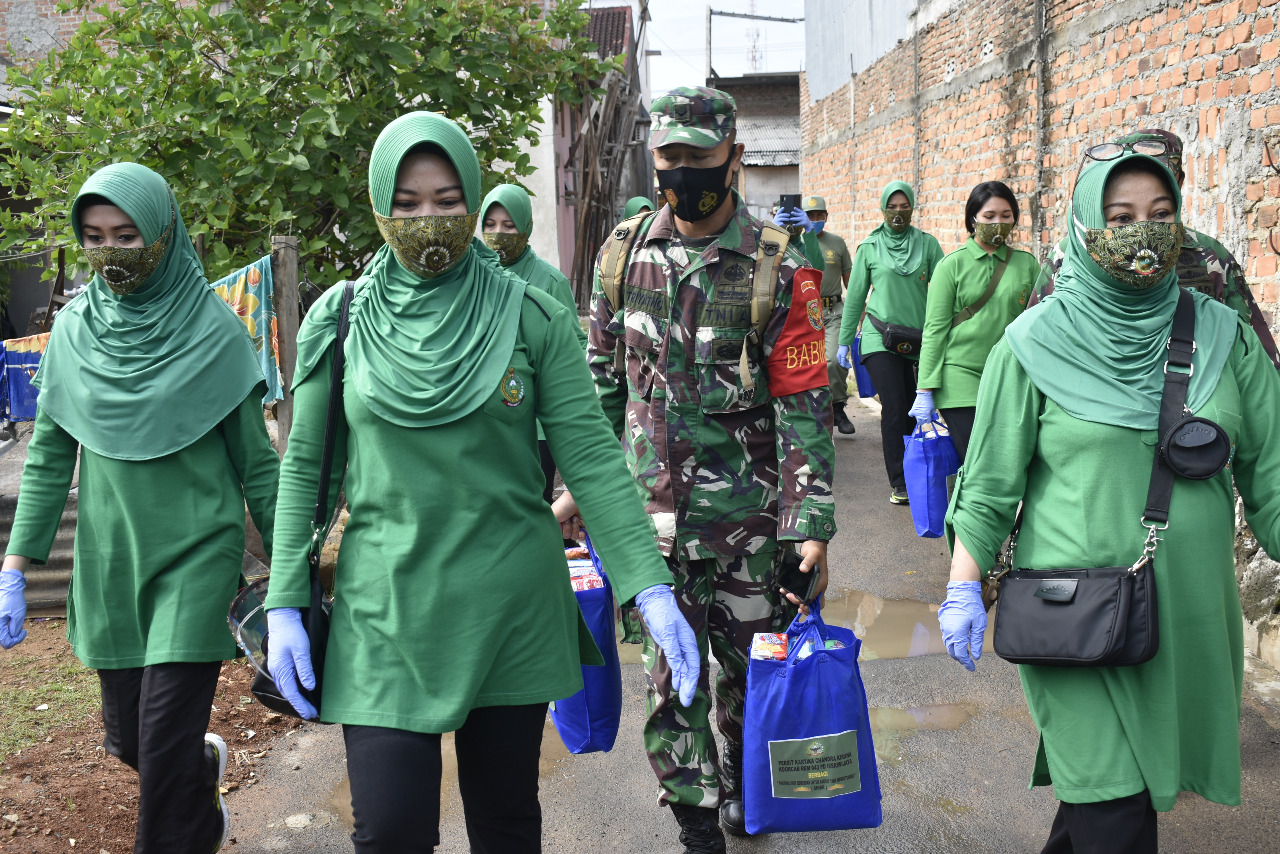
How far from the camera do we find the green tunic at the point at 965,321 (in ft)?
19.9

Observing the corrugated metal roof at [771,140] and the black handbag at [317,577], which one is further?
the corrugated metal roof at [771,140]

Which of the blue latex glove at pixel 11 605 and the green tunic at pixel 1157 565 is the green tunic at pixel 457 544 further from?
the blue latex glove at pixel 11 605

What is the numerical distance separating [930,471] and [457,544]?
3.90 metres

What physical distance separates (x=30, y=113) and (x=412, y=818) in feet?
18.0

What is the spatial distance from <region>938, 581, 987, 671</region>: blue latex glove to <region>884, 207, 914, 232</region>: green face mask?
18.0 ft

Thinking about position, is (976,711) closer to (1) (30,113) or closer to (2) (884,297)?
(2) (884,297)

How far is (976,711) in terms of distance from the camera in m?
4.57

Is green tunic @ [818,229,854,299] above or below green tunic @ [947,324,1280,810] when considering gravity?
above

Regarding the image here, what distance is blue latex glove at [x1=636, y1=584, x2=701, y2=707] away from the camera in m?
2.33

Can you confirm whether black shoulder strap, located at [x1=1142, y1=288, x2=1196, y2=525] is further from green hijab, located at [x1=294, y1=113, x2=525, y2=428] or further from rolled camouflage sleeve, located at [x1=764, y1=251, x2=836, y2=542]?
green hijab, located at [x1=294, y1=113, x2=525, y2=428]

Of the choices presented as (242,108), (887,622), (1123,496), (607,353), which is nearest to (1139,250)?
(1123,496)

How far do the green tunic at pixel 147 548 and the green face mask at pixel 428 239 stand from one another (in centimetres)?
118

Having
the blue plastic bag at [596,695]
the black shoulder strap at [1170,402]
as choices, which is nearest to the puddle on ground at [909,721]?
the blue plastic bag at [596,695]

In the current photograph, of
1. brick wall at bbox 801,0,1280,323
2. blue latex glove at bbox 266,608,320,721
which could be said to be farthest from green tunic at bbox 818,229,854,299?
blue latex glove at bbox 266,608,320,721
